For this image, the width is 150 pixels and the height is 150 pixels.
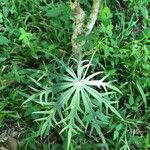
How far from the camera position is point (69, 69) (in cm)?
246

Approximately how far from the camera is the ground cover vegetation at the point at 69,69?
8.52ft

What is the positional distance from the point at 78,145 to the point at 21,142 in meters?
0.36

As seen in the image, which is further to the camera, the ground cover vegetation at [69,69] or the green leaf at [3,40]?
the green leaf at [3,40]

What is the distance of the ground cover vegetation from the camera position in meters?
2.60

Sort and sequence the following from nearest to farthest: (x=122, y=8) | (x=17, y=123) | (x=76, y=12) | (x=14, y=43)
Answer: (x=76, y=12)
(x=17, y=123)
(x=14, y=43)
(x=122, y=8)

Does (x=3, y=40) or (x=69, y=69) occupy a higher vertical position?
(x=3, y=40)

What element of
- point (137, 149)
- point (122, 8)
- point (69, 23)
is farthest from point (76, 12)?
point (137, 149)

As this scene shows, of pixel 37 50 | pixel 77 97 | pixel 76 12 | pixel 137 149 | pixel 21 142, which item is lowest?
pixel 137 149

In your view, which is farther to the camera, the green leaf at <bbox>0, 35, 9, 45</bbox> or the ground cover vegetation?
the green leaf at <bbox>0, 35, 9, 45</bbox>

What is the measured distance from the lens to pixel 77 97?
2336 millimetres

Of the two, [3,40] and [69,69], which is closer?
[69,69]

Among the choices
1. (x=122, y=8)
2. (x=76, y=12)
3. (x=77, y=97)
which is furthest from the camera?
(x=122, y=8)

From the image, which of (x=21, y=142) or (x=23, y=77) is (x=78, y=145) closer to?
(x=21, y=142)

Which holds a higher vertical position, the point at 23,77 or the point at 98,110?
the point at 23,77
